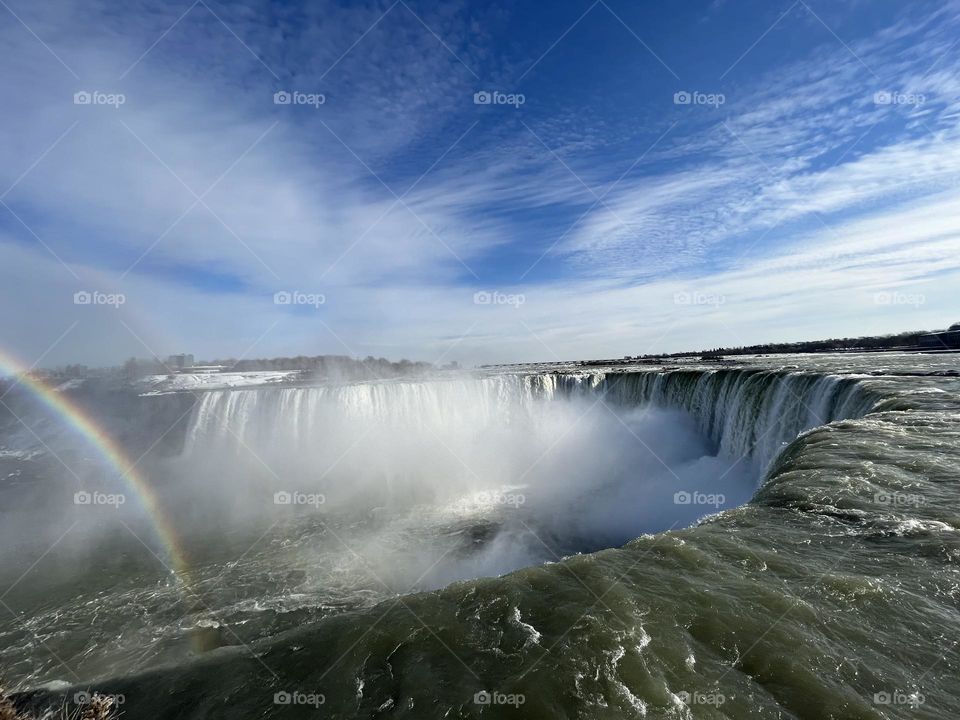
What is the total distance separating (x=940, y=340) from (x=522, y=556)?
173 feet

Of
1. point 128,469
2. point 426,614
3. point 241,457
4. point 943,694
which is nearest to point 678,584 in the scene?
point 943,694

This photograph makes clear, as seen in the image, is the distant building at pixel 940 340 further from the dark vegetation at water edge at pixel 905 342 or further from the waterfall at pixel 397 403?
the waterfall at pixel 397 403

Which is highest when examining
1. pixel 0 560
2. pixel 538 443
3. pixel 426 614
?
pixel 426 614

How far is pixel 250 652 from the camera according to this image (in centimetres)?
491

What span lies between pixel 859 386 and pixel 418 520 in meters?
16.6

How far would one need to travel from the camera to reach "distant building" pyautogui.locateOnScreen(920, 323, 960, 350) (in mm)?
37703

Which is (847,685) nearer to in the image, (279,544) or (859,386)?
(859,386)

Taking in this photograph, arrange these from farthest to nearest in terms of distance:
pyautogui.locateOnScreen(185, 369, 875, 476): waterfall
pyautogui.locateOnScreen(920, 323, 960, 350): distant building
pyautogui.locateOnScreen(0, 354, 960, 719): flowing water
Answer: pyautogui.locateOnScreen(920, 323, 960, 350): distant building
pyautogui.locateOnScreen(185, 369, 875, 476): waterfall
pyautogui.locateOnScreen(0, 354, 960, 719): flowing water

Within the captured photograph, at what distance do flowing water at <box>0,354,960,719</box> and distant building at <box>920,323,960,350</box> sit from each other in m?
29.6

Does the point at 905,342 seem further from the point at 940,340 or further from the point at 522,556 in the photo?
the point at 522,556

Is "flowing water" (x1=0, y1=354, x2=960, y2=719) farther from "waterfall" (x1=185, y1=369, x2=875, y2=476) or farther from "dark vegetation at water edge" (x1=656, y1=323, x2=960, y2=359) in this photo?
"dark vegetation at water edge" (x1=656, y1=323, x2=960, y2=359)

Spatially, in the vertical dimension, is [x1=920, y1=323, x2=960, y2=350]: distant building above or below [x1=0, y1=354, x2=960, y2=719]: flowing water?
above

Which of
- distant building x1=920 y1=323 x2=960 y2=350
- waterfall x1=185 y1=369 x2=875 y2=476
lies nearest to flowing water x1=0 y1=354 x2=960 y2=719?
waterfall x1=185 y1=369 x2=875 y2=476

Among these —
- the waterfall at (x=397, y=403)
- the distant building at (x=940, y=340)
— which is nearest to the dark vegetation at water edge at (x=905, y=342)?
the distant building at (x=940, y=340)
